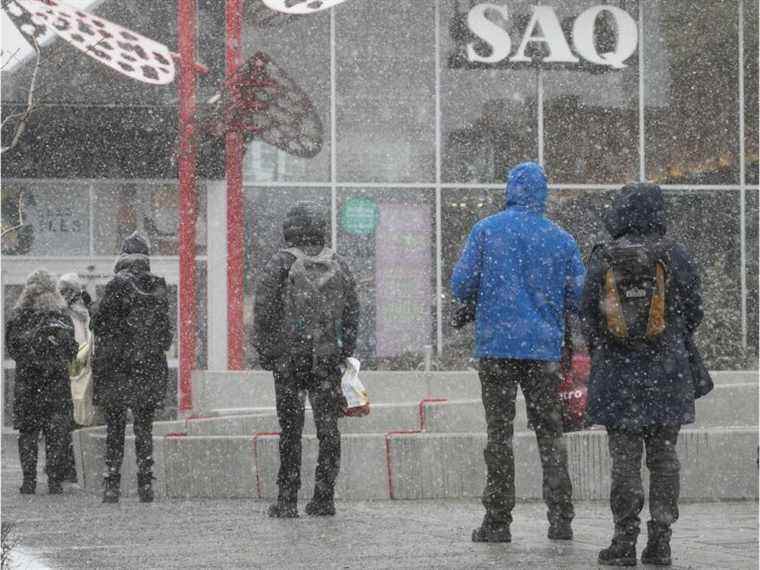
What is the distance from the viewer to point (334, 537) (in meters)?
8.36

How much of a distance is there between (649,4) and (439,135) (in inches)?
119

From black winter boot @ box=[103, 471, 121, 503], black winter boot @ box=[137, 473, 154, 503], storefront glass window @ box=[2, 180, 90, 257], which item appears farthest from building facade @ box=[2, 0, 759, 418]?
black winter boot @ box=[137, 473, 154, 503]

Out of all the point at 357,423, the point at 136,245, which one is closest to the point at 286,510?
the point at 136,245

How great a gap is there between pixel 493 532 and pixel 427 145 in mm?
13363

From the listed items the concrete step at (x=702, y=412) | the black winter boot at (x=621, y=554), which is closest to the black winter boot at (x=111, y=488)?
the concrete step at (x=702, y=412)

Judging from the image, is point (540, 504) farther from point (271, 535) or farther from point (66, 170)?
point (66, 170)

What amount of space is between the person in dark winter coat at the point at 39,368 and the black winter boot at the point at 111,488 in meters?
1.22

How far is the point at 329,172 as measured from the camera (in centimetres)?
2078

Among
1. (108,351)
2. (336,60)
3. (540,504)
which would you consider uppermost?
(336,60)

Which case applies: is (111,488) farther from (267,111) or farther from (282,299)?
(267,111)

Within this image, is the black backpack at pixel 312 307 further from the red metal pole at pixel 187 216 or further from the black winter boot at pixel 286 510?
the red metal pole at pixel 187 216

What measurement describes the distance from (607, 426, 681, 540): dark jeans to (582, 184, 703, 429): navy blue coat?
98 mm

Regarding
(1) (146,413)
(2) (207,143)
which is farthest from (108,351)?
(2) (207,143)

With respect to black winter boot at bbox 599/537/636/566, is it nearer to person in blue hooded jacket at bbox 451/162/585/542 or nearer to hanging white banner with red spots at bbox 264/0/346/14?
person in blue hooded jacket at bbox 451/162/585/542
